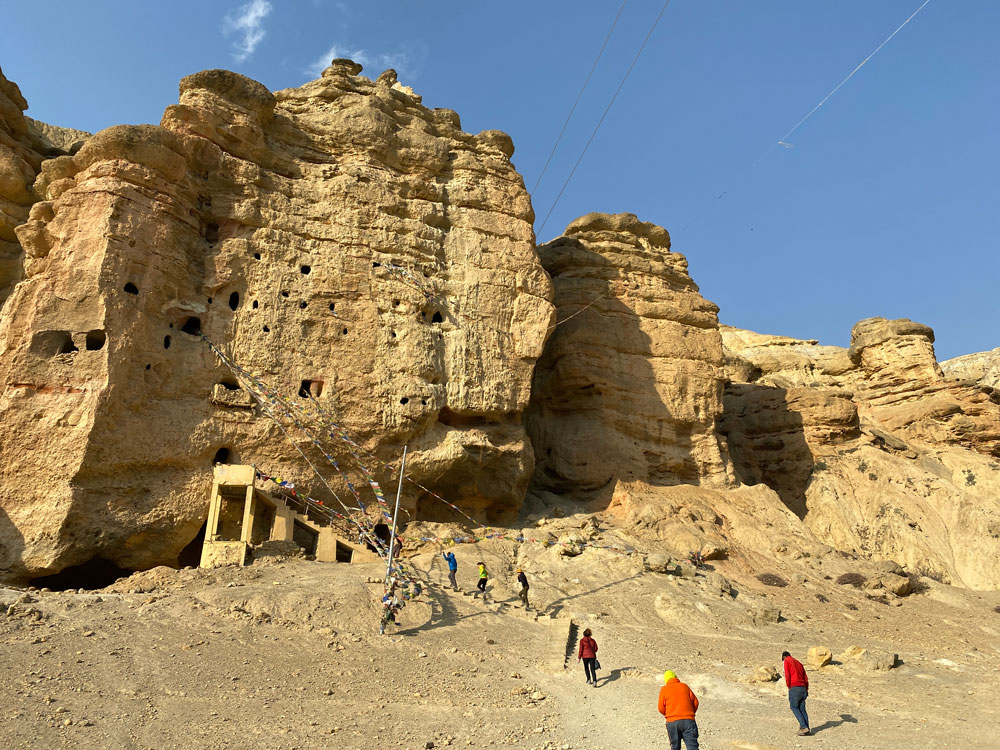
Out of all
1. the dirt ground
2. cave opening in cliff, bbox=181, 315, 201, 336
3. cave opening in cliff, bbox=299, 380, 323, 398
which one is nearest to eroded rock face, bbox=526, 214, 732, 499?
the dirt ground

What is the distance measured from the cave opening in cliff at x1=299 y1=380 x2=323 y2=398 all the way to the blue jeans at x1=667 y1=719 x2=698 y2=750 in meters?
15.6

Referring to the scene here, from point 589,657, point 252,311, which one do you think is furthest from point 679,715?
point 252,311

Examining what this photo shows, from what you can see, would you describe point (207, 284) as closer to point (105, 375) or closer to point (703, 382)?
point (105, 375)

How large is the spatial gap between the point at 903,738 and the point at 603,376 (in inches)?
733

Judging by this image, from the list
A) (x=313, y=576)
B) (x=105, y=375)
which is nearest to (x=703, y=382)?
(x=313, y=576)

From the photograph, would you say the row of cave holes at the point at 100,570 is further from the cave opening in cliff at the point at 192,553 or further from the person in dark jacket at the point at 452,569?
the person in dark jacket at the point at 452,569

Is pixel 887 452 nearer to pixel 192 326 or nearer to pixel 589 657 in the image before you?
pixel 589 657

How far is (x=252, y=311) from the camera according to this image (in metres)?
22.2

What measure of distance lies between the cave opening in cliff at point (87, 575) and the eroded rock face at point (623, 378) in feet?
47.2

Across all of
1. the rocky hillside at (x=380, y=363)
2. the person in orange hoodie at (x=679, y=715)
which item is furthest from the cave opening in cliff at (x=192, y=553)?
the person in orange hoodie at (x=679, y=715)

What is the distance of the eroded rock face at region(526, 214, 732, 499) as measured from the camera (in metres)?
27.8

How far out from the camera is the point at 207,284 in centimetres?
2206

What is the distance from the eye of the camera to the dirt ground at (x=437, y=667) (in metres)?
10.2

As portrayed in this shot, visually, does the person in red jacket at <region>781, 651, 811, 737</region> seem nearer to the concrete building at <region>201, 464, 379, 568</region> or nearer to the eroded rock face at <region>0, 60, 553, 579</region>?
the concrete building at <region>201, 464, 379, 568</region>
